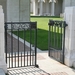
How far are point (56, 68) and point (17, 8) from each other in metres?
12.4

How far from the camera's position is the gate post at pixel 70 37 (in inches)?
272

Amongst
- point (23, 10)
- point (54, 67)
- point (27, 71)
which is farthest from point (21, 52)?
point (23, 10)

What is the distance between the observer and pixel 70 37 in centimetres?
700

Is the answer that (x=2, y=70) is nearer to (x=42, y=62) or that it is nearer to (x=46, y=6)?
(x=42, y=62)

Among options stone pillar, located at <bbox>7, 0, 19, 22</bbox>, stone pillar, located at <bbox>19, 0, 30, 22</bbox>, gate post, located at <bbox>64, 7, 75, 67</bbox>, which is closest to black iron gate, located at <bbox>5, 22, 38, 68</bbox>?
gate post, located at <bbox>64, 7, 75, 67</bbox>

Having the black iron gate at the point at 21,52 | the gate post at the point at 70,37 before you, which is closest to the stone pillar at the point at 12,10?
the black iron gate at the point at 21,52

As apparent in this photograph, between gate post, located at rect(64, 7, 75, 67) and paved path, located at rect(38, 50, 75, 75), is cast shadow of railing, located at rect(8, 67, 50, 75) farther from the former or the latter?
gate post, located at rect(64, 7, 75, 67)

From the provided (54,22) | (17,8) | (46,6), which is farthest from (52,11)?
(54,22)

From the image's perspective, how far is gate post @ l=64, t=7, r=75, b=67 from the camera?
6.90 m

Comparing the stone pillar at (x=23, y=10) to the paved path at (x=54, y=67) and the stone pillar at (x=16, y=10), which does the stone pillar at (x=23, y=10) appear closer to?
the stone pillar at (x=16, y=10)

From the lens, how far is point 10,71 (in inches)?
256

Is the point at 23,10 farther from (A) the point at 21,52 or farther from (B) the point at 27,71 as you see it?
(B) the point at 27,71

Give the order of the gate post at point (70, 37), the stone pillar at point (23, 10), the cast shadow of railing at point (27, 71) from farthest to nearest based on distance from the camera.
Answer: the stone pillar at point (23, 10), the gate post at point (70, 37), the cast shadow of railing at point (27, 71)

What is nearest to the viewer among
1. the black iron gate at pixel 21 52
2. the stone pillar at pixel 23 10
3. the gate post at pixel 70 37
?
the black iron gate at pixel 21 52
